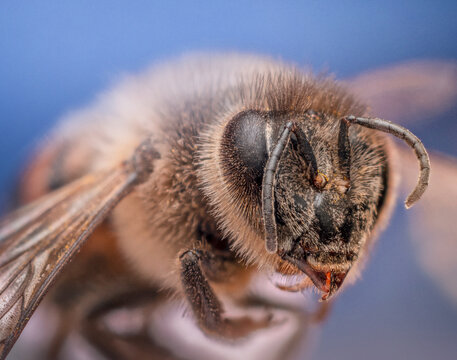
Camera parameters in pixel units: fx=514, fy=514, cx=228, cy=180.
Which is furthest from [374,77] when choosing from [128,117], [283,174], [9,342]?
[9,342]

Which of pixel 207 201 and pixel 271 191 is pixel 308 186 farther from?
pixel 207 201

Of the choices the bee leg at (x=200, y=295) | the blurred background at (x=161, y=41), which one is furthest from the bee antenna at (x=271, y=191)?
the blurred background at (x=161, y=41)

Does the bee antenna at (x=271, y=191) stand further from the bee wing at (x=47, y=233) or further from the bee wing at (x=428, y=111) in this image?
the bee wing at (x=428, y=111)

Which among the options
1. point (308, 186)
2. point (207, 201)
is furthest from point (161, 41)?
point (308, 186)

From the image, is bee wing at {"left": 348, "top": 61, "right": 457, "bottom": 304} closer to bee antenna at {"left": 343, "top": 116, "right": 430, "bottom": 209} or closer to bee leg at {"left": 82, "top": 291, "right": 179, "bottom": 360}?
bee antenna at {"left": 343, "top": 116, "right": 430, "bottom": 209}

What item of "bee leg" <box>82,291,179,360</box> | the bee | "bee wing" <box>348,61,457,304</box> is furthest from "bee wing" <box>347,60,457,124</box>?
"bee leg" <box>82,291,179,360</box>

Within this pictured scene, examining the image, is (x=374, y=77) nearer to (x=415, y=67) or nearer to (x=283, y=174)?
(x=415, y=67)
